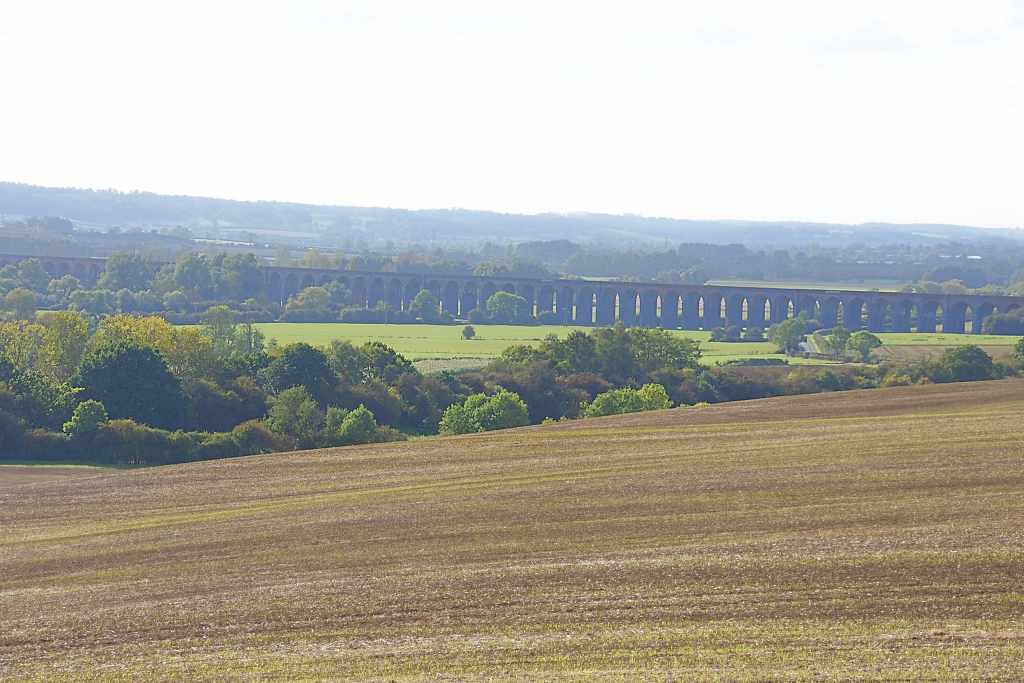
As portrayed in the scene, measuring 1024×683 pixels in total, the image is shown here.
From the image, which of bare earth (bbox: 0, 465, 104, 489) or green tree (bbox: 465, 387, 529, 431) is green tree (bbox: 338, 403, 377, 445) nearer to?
green tree (bbox: 465, 387, 529, 431)

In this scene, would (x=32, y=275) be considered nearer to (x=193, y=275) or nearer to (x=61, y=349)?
(x=193, y=275)

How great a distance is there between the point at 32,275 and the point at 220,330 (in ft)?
262

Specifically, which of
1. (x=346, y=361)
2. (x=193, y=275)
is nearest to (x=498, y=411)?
(x=346, y=361)

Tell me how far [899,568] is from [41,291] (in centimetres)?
14775

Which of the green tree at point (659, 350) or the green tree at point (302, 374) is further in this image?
the green tree at point (659, 350)

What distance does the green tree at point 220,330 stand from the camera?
297 feet

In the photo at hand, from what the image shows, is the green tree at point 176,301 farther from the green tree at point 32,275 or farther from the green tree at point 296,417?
the green tree at point 296,417

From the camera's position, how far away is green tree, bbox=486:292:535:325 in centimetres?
14250

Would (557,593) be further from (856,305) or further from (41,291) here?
(41,291)

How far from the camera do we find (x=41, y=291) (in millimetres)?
153000

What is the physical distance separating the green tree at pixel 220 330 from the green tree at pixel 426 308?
4489cm

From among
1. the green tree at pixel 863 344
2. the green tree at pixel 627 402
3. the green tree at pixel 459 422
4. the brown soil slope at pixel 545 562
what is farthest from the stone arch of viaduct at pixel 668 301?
the brown soil slope at pixel 545 562

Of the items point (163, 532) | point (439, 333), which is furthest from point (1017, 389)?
point (439, 333)

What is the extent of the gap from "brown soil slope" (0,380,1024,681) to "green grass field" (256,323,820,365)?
53.4 m
